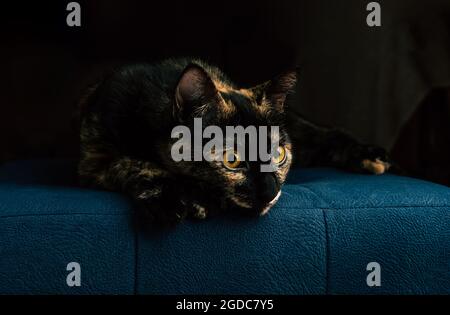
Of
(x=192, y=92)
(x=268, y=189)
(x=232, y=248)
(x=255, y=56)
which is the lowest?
(x=232, y=248)

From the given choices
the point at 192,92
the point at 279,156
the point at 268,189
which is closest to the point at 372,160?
the point at 279,156

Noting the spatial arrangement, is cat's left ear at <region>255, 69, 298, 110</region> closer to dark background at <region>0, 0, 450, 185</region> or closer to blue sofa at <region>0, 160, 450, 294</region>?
blue sofa at <region>0, 160, 450, 294</region>

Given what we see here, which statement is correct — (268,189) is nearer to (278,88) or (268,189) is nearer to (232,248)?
(232,248)

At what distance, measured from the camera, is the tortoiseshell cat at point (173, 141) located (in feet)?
3.53

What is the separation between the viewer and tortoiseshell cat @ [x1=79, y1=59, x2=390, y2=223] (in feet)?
3.53

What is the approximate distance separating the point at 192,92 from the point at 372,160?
65 cm

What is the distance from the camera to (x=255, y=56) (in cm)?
201

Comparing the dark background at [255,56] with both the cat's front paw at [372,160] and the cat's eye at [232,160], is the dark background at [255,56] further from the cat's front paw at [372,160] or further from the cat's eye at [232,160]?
the cat's eye at [232,160]

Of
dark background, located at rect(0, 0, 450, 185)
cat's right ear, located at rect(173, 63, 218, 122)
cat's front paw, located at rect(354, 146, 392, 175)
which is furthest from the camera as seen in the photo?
dark background, located at rect(0, 0, 450, 185)

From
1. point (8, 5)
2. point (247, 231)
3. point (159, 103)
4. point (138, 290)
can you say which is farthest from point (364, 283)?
point (8, 5)

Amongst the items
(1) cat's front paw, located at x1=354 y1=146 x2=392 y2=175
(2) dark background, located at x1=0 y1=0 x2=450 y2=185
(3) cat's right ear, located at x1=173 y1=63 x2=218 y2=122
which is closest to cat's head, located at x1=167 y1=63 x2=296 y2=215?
(3) cat's right ear, located at x1=173 y1=63 x2=218 y2=122

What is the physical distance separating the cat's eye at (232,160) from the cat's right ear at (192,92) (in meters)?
0.12

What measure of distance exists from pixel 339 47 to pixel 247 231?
Result: 117 cm

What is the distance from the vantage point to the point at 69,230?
107cm
